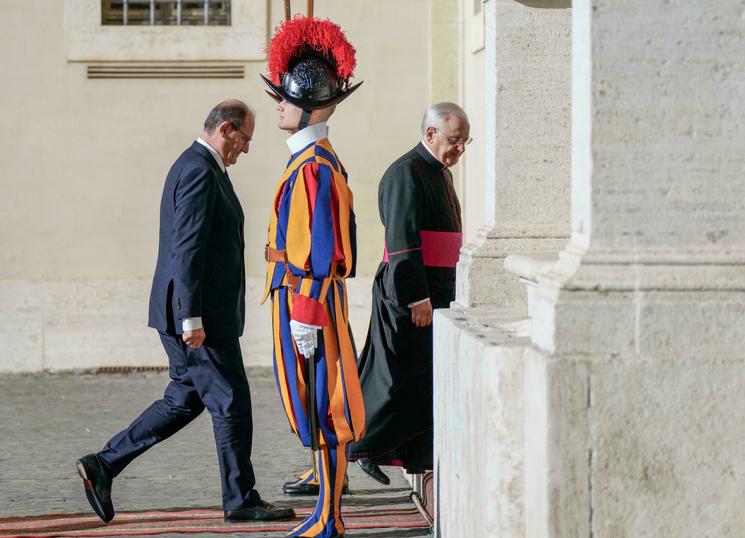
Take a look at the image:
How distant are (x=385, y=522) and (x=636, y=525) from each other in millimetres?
2463

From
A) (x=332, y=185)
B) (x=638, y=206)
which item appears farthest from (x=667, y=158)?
(x=332, y=185)

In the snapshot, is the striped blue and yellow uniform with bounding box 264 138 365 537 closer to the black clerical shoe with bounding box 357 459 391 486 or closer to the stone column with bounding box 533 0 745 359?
the black clerical shoe with bounding box 357 459 391 486

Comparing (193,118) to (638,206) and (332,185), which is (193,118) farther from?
(638,206)

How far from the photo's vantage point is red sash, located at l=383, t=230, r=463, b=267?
6.65 metres

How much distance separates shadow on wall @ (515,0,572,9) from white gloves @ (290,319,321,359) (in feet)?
5.32

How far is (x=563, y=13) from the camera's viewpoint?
5.92 metres

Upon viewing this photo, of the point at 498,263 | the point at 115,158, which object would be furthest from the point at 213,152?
the point at 115,158

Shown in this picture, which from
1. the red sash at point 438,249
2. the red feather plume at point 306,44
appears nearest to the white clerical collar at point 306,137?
the red feather plume at point 306,44

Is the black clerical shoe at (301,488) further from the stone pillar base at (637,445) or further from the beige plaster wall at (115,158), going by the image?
the beige plaster wall at (115,158)

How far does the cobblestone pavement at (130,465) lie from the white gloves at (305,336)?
81cm

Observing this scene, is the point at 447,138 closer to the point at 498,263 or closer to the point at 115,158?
the point at 498,263

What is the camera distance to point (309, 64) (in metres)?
5.71

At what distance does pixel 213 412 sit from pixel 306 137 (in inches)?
49.4

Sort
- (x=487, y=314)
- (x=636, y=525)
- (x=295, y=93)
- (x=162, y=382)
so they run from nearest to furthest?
1. (x=636, y=525)
2. (x=487, y=314)
3. (x=295, y=93)
4. (x=162, y=382)
